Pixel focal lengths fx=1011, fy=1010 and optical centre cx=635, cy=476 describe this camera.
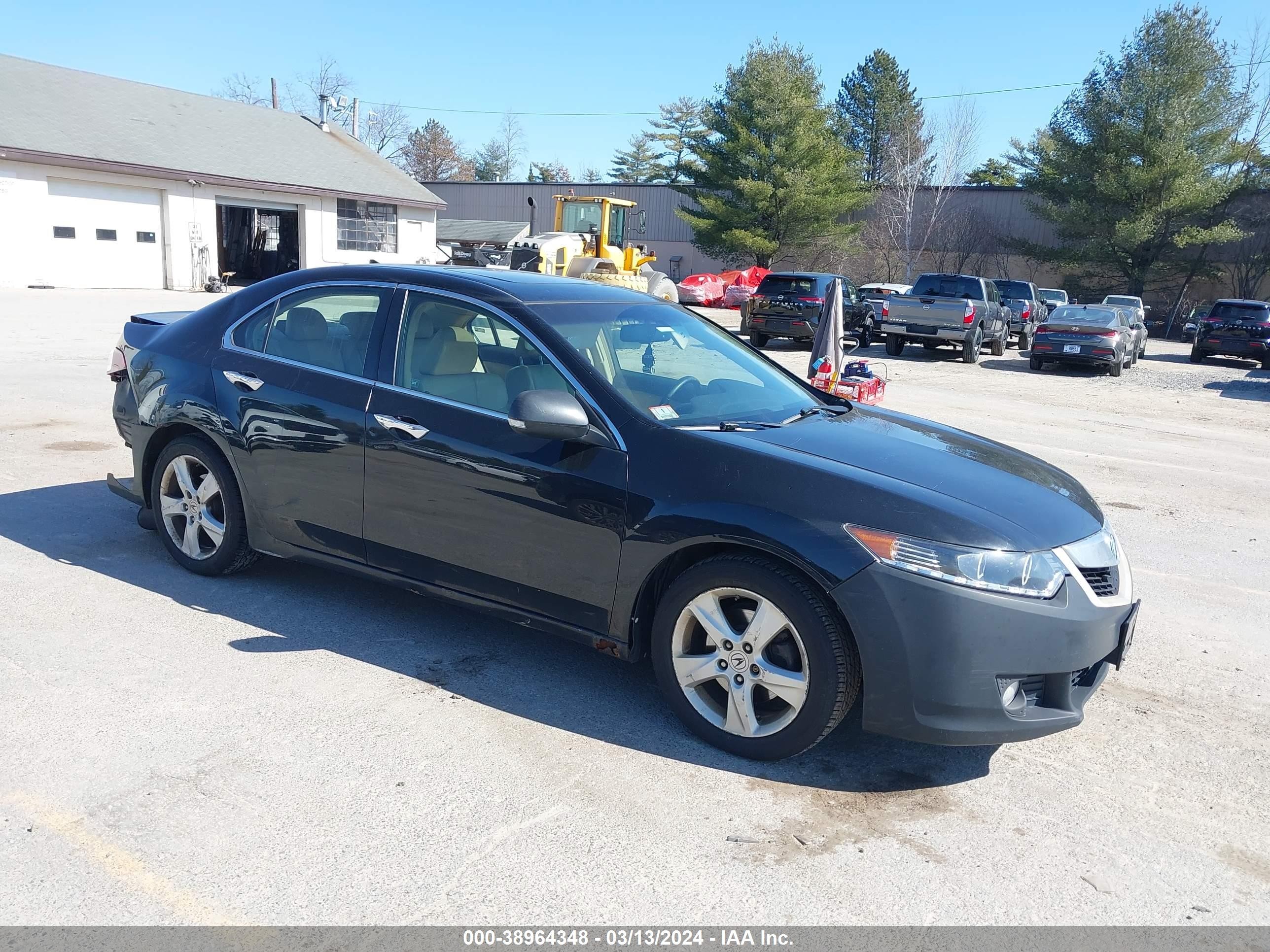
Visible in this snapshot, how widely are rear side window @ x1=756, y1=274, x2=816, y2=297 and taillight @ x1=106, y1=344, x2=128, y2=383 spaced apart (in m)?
17.9

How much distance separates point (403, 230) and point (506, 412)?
3903 cm

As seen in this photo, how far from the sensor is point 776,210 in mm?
44938

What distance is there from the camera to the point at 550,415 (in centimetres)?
383

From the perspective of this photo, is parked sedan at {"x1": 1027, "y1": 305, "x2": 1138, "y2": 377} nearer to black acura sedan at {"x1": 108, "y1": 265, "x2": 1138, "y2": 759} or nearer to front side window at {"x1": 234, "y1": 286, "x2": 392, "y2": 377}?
black acura sedan at {"x1": 108, "y1": 265, "x2": 1138, "y2": 759}

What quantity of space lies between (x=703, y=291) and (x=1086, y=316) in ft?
59.2

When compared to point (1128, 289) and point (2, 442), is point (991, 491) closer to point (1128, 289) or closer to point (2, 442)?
point (2, 442)

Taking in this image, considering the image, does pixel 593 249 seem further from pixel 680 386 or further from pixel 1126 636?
pixel 1126 636

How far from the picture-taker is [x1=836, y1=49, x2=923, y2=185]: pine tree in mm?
61844

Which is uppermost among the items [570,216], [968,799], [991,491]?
[570,216]

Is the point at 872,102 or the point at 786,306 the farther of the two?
the point at 872,102

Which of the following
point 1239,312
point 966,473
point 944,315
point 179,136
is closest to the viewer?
point 966,473

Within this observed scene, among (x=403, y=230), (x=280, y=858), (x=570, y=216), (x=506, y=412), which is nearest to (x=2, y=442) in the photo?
(x=506, y=412)

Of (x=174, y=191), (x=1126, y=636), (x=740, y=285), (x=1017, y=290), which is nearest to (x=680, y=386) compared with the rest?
(x=1126, y=636)

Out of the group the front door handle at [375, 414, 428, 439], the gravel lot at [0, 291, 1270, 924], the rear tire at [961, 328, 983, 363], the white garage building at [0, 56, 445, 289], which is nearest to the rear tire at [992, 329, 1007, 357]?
the rear tire at [961, 328, 983, 363]
